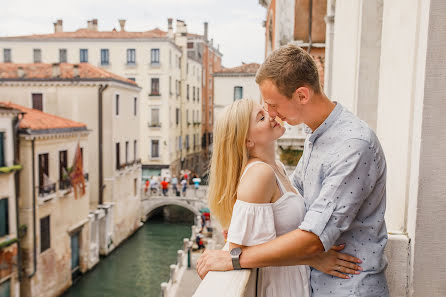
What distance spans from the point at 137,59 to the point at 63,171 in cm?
1821

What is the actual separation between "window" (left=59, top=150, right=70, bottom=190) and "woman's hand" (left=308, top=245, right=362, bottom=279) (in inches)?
670

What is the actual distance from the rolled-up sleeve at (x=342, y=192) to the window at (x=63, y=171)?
17.2m

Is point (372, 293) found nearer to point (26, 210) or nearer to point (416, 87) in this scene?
point (416, 87)

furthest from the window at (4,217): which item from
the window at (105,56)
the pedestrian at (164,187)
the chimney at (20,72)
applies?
the window at (105,56)

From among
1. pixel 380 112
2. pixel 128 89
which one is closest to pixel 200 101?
pixel 128 89

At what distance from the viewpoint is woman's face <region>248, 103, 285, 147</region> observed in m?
2.12

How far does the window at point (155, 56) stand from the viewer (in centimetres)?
3375

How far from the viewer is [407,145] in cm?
235

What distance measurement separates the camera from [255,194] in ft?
6.18

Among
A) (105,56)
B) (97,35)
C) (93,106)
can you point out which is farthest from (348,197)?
(97,35)

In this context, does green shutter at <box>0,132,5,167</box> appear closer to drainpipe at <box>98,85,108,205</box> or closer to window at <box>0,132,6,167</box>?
window at <box>0,132,6,167</box>

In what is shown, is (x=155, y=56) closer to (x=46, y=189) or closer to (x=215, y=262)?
(x=46, y=189)

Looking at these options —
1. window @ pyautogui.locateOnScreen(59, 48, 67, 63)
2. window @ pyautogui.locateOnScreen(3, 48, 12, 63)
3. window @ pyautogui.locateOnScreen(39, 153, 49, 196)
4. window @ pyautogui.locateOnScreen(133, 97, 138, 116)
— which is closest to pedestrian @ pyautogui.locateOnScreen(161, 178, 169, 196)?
window @ pyautogui.locateOnScreen(133, 97, 138, 116)

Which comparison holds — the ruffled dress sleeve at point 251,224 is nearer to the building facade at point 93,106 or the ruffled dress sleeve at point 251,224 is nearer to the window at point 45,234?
the window at point 45,234
